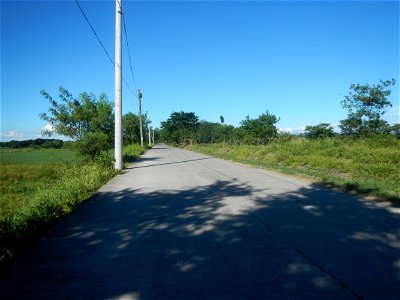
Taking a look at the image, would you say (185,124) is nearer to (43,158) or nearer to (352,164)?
(43,158)

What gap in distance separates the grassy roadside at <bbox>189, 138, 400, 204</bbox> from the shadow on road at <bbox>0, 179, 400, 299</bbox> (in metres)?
2.74

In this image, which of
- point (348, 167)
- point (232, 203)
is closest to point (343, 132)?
point (348, 167)

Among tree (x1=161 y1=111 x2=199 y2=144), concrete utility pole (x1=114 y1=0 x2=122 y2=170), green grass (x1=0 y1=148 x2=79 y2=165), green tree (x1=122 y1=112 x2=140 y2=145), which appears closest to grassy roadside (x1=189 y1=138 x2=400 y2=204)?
concrete utility pole (x1=114 y1=0 x2=122 y2=170)

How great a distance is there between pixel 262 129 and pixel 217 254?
41165 mm

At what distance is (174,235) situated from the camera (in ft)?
17.4

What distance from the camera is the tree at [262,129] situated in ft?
145

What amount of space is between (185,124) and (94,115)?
65.7 metres

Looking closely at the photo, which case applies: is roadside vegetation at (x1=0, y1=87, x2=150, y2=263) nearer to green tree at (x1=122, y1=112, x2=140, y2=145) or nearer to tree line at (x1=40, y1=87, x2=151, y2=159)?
tree line at (x1=40, y1=87, x2=151, y2=159)

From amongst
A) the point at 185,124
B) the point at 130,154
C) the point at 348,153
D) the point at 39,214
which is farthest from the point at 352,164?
the point at 185,124

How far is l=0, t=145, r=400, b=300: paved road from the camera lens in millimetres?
3416

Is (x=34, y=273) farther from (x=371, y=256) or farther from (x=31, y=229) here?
(x=371, y=256)

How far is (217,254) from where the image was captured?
14.4ft

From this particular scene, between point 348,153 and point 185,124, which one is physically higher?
point 185,124

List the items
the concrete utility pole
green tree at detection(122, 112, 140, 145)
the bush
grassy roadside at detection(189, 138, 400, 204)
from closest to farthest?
grassy roadside at detection(189, 138, 400, 204) < the concrete utility pole < the bush < green tree at detection(122, 112, 140, 145)
